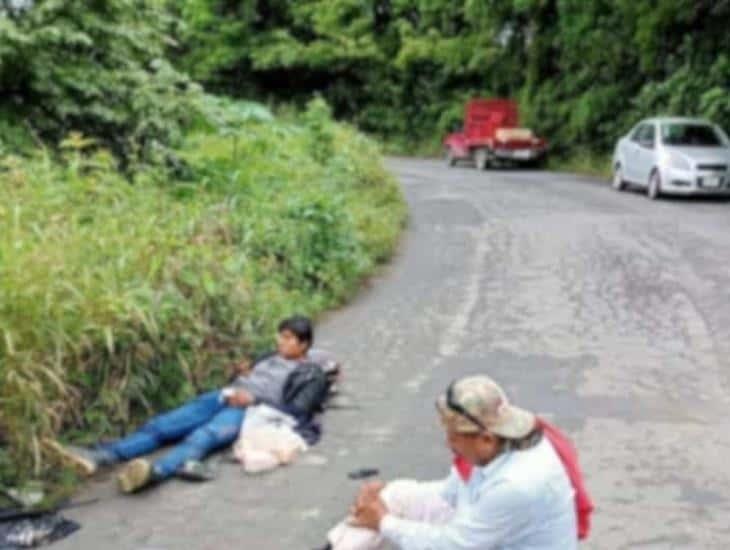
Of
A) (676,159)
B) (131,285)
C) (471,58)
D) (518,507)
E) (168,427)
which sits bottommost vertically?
(168,427)

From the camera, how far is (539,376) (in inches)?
328

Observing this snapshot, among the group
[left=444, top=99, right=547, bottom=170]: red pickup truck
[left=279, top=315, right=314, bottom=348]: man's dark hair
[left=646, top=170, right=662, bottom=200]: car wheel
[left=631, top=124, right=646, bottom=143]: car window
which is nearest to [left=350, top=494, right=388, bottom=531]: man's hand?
[left=279, top=315, right=314, bottom=348]: man's dark hair

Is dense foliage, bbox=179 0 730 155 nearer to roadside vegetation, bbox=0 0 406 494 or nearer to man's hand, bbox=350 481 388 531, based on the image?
roadside vegetation, bbox=0 0 406 494

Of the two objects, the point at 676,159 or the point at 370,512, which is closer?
the point at 370,512

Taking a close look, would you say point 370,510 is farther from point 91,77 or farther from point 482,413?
point 91,77

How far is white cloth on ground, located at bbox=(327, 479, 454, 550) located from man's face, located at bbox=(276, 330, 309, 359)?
2449 millimetres

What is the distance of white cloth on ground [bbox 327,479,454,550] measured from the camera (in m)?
4.58

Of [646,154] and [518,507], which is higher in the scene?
[518,507]

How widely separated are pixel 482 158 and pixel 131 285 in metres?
27.4

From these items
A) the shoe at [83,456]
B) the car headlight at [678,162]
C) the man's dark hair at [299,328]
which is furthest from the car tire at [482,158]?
the shoe at [83,456]

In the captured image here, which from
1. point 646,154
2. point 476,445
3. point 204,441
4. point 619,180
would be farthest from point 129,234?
point 619,180

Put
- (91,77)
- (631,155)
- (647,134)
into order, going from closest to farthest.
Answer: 1. (91,77)
2. (647,134)
3. (631,155)

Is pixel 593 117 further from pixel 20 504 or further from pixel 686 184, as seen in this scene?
pixel 20 504

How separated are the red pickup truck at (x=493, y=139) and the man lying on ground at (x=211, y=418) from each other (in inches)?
1043
